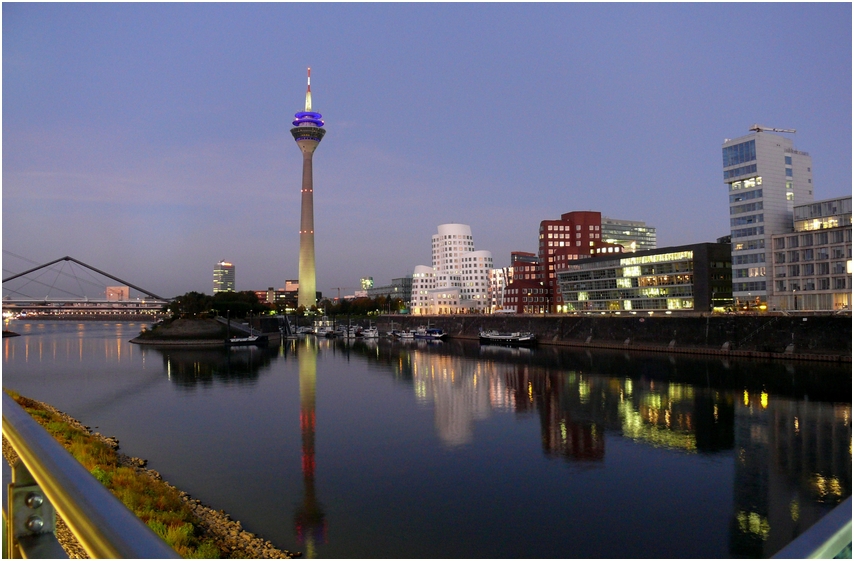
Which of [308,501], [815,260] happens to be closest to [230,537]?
[308,501]

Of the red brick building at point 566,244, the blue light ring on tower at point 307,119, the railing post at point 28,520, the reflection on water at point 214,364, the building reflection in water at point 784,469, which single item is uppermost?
the blue light ring on tower at point 307,119

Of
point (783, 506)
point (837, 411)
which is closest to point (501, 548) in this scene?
point (783, 506)

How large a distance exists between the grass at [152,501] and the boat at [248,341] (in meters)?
60.6

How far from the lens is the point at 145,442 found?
23141mm

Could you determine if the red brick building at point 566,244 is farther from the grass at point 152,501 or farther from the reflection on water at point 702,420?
the grass at point 152,501

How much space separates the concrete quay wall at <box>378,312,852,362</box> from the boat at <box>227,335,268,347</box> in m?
33.8

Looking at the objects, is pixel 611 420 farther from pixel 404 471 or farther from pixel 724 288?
pixel 724 288

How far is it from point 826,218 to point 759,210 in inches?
243

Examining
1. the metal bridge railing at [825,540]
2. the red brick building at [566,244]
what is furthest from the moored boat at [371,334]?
the metal bridge railing at [825,540]

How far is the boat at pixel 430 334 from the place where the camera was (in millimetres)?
89062

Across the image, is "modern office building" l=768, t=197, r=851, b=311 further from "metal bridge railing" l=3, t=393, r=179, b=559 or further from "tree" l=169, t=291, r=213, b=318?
"tree" l=169, t=291, r=213, b=318

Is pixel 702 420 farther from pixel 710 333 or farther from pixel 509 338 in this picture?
pixel 509 338

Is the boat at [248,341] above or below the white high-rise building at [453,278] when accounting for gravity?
below

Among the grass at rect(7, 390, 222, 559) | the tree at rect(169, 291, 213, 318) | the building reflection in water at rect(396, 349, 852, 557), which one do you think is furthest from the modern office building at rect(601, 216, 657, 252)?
the grass at rect(7, 390, 222, 559)
